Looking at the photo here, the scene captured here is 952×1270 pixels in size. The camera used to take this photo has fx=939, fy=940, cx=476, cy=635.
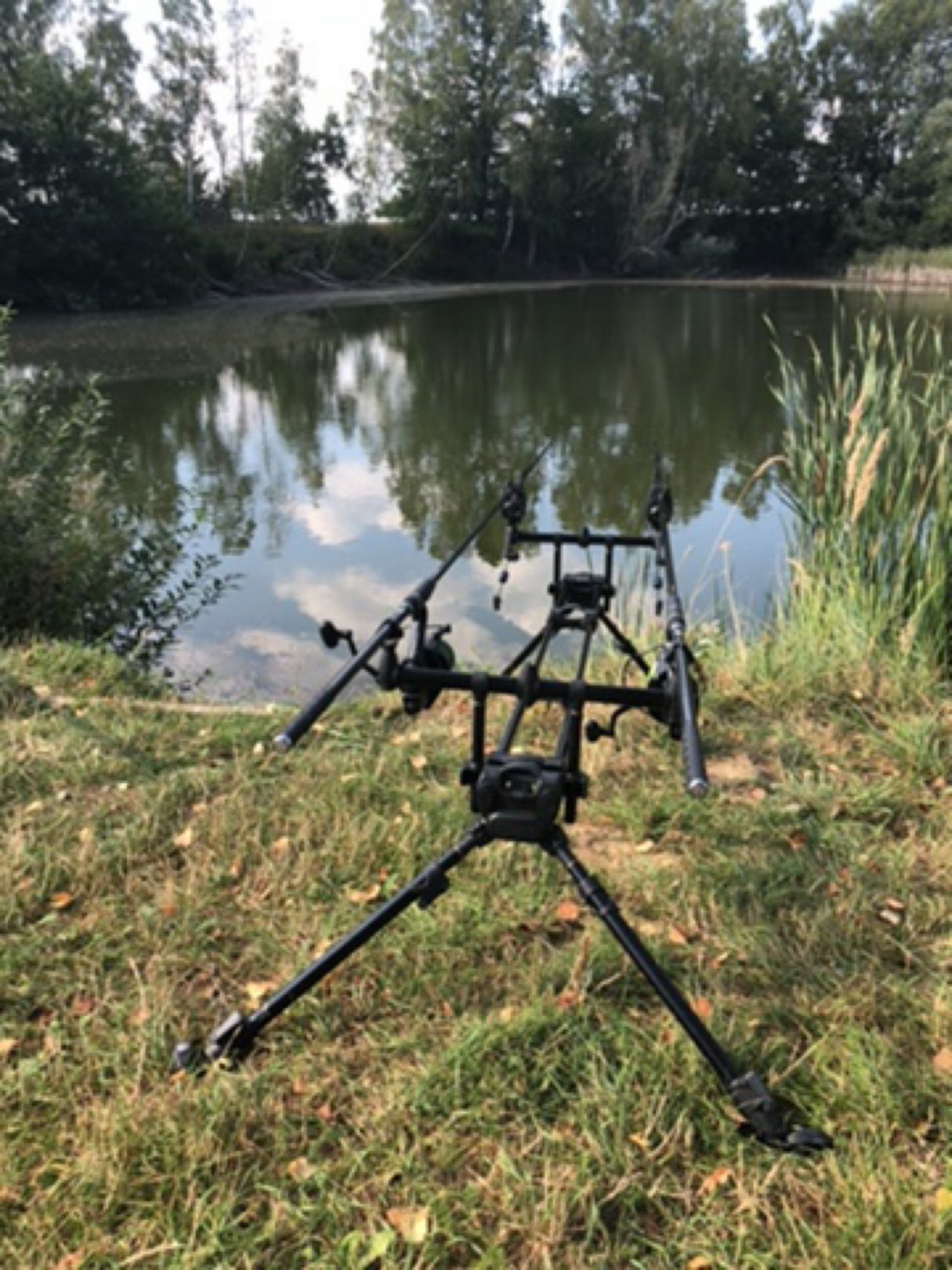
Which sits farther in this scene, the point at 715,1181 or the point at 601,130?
the point at 601,130

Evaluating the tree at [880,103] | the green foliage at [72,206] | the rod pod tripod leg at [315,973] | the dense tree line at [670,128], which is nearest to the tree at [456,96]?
the dense tree line at [670,128]

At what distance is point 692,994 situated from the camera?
1.99 meters

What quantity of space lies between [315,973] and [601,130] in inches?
1990

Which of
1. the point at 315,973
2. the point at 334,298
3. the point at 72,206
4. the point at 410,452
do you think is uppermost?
the point at 72,206

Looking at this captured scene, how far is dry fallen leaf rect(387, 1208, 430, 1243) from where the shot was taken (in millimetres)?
1504

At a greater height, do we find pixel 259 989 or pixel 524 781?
pixel 524 781

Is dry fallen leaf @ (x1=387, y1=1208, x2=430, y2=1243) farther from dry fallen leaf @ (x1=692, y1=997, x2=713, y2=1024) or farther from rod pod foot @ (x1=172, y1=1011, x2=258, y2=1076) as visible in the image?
dry fallen leaf @ (x1=692, y1=997, x2=713, y2=1024)

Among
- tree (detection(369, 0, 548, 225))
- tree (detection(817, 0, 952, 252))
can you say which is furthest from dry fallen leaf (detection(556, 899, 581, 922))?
tree (detection(817, 0, 952, 252))

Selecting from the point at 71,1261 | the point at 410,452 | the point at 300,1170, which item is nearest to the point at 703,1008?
the point at 300,1170

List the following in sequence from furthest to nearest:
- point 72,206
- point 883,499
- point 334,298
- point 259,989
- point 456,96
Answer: point 456,96 → point 334,298 → point 72,206 → point 883,499 → point 259,989

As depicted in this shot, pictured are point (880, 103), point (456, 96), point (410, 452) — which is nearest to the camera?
point (410, 452)

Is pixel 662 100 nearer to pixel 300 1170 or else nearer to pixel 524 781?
pixel 524 781

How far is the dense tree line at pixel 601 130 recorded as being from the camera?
36.3m

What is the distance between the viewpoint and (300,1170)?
162cm
